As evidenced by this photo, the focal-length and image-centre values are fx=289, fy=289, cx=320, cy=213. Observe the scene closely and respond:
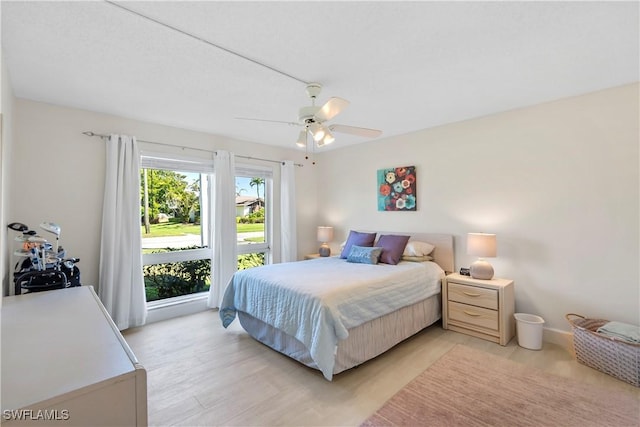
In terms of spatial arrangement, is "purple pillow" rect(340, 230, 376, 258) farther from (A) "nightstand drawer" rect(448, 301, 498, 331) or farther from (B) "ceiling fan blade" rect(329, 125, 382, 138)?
(B) "ceiling fan blade" rect(329, 125, 382, 138)

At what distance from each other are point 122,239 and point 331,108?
8.94ft

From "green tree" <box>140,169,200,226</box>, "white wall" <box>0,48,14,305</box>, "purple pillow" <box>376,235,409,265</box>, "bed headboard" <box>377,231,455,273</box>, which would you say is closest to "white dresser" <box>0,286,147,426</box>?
"white wall" <box>0,48,14,305</box>

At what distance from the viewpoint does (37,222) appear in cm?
279

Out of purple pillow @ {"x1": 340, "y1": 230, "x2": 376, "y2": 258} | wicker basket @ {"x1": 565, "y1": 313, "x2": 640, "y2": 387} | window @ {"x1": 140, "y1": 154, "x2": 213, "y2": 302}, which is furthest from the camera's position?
purple pillow @ {"x1": 340, "y1": 230, "x2": 376, "y2": 258}

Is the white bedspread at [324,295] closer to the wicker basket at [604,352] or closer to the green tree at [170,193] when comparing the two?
the wicker basket at [604,352]

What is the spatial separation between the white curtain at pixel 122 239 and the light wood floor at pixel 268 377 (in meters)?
0.31

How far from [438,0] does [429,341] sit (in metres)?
2.88

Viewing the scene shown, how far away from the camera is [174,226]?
386 centimetres

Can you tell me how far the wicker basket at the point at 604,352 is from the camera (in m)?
2.16

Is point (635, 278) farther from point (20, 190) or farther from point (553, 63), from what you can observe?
point (20, 190)

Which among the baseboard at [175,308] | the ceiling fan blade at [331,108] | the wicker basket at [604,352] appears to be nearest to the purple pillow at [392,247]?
the wicker basket at [604,352]

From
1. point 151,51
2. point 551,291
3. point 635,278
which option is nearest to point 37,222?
point 151,51

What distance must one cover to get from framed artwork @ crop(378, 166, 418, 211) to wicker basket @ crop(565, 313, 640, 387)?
6.75 ft

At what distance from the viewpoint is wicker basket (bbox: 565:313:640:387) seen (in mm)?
2164
